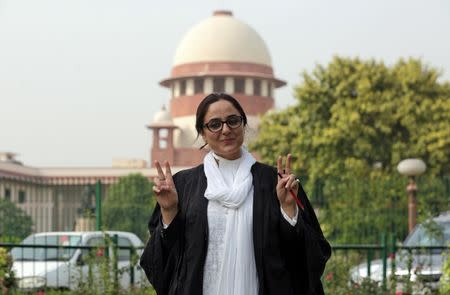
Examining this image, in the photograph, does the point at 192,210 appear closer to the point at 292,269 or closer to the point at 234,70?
the point at 292,269

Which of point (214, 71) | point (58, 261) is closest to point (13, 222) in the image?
point (58, 261)

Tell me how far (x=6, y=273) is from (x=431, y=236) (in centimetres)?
345

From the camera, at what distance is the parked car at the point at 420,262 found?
830cm

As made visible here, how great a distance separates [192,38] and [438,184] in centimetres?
5033

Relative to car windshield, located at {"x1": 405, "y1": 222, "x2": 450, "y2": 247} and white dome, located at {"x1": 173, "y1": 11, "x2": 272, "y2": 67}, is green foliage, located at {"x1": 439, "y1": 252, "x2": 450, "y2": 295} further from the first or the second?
white dome, located at {"x1": 173, "y1": 11, "x2": 272, "y2": 67}

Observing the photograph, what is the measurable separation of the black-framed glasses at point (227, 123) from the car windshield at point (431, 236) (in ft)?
19.2

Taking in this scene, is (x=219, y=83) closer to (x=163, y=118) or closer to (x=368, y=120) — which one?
(x=163, y=118)

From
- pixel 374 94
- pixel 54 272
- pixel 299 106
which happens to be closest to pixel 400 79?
pixel 374 94

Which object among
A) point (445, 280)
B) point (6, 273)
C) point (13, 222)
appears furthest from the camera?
point (13, 222)

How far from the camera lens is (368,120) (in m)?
28.7

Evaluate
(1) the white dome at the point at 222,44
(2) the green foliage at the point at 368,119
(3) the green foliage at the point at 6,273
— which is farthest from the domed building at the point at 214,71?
(3) the green foliage at the point at 6,273

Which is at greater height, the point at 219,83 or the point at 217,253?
the point at 219,83

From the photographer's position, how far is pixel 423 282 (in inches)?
320

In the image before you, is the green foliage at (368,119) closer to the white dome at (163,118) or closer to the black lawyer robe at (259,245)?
the black lawyer robe at (259,245)
